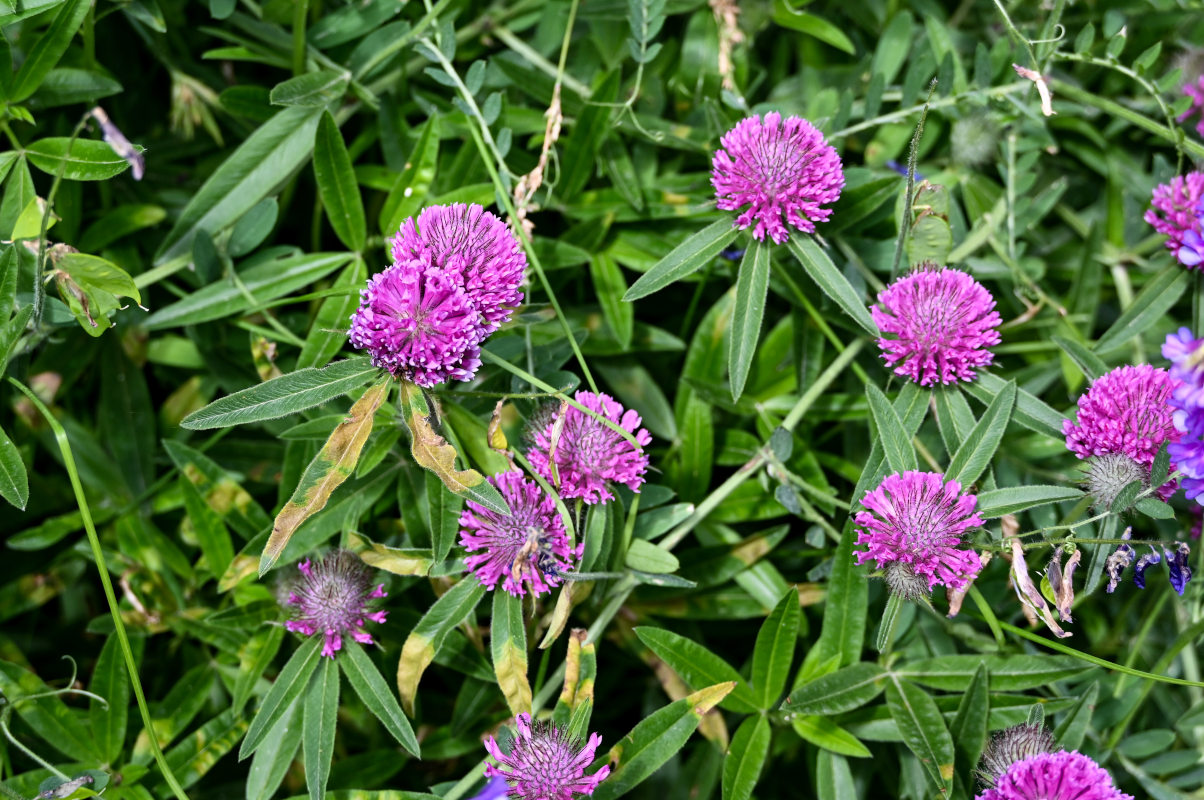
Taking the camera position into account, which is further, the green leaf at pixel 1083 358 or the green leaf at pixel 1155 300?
the green leaf at pixel 1155 300

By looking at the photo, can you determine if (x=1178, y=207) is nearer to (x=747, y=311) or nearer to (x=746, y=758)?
(x=747, y=311)

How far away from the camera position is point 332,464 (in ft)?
5.18

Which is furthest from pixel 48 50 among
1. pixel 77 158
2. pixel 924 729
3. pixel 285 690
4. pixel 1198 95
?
pixel 1198 95

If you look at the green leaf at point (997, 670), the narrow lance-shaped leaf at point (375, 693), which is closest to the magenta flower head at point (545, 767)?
the narrow lance-shaped leaf at point (375, 693)

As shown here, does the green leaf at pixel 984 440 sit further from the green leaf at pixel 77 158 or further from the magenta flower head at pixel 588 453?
the green leaf at pixel 77 158

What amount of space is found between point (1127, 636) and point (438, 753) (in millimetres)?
1591

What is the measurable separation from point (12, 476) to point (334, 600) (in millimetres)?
576

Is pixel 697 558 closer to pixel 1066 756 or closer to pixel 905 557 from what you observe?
pixel 905 557

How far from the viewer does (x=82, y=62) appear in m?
2.13

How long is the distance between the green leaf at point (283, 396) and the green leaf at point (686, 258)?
48 cm

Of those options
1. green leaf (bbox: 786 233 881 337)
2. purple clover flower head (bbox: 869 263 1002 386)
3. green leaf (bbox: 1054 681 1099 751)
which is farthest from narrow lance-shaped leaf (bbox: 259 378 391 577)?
green leaf (bbox: 1054 681 1099 751)

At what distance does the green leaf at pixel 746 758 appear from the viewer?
181 centimetres

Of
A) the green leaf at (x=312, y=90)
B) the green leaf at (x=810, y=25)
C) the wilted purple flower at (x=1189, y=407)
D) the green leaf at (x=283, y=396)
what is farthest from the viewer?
the green leaf at (x=810, y=25)

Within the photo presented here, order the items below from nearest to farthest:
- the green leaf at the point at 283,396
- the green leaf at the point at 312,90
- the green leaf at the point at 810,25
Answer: the green leaf at the point at 283,396 → the green leaf at the point at 312,90 → the green leaf at the point at 810,25
